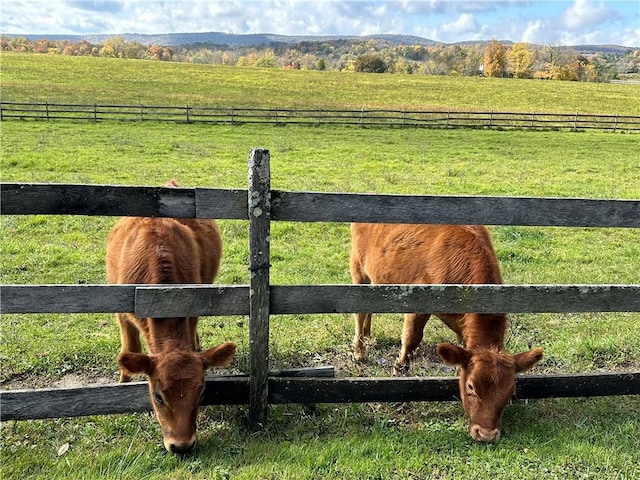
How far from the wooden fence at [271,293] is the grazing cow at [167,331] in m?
0.26

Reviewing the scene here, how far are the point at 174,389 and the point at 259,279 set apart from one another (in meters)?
0.95

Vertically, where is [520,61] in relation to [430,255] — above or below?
above

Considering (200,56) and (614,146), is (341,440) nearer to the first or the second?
(614,146)

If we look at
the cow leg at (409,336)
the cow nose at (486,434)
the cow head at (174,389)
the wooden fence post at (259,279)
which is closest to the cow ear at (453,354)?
the cow nose at (486,434)

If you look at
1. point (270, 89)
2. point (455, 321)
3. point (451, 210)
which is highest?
point (270, 89)

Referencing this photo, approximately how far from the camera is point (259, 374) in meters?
4.06

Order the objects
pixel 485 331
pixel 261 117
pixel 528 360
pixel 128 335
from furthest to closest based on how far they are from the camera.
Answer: pixel 261 117 < pixel 128 335 < pixel 485 331 < pixel 528 360

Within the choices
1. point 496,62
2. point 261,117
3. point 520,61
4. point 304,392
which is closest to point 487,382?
point 304,392

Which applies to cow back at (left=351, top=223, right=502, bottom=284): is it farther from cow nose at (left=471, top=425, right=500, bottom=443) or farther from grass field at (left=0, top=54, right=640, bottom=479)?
cow nose at (left=471, top=425, right=500, bottom=443)

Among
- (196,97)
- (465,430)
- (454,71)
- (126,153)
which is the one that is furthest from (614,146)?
(454,71)

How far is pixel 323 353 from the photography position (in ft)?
19.0

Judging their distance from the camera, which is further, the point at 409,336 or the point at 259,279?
the point at 409,336

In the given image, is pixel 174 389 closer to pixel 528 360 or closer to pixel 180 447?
pixel 180 447

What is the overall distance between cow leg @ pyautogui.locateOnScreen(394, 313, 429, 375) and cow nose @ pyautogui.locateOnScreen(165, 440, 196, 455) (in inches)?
90.6
